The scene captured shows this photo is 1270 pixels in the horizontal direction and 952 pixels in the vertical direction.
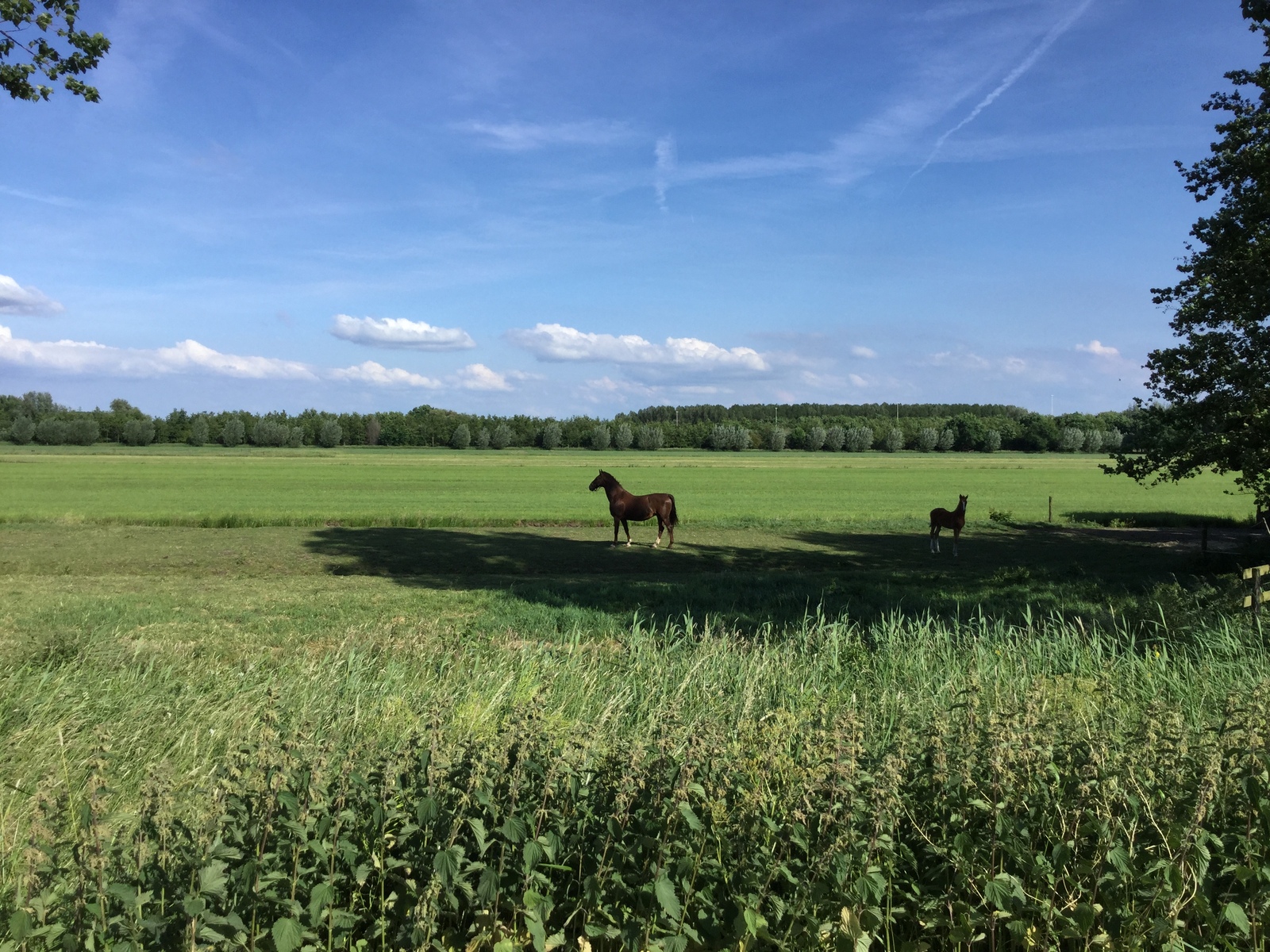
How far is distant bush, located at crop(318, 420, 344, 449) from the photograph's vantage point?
A: 14562 centimetres

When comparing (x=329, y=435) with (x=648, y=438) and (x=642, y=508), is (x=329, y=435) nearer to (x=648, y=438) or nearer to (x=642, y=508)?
(x=648, y=438)

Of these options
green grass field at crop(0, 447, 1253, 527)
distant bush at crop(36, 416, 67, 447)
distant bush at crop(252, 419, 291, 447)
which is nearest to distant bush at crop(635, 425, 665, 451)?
green grass field at crop(0, 447, 1253, 527)

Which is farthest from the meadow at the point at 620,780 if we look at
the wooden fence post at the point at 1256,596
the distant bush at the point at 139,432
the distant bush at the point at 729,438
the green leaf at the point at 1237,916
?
the distant bush at the point at 729,438

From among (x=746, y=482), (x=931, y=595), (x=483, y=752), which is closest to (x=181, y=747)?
(x=483, y=752)

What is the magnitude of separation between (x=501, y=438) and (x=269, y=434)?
124 feet

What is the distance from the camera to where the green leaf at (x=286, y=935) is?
118 inches

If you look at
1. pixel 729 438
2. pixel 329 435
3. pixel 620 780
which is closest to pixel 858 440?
pixel 729 438

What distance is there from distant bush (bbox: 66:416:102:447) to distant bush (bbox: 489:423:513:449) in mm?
60334

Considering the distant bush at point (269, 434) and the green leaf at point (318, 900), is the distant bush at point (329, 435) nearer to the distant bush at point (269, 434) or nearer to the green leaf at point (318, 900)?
the distant bush at point (269, 434)

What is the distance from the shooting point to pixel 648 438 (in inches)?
6058

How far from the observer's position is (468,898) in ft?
11.2

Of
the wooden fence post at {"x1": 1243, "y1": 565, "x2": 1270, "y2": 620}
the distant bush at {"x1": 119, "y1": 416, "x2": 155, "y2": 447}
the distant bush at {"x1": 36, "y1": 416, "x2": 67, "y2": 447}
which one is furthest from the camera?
the distant bush at {"x1": 119, "y1": 416, "x2": 155, "y2": 447}

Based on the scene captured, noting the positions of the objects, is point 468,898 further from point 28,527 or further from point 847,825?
point 28,527

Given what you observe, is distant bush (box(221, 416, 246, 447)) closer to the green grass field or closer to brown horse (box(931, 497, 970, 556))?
the green grass field
